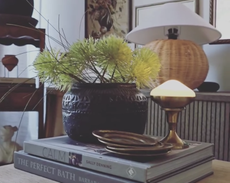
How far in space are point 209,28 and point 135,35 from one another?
32 centimetres

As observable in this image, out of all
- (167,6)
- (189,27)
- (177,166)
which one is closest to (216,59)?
(189,27)

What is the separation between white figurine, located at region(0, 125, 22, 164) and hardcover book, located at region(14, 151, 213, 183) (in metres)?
0.87

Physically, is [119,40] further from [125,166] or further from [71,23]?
[71,23]

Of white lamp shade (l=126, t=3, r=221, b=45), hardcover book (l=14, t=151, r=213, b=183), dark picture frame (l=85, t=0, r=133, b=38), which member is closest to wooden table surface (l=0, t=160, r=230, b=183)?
hardcover book (l=14, t=151, r=213, b=183)

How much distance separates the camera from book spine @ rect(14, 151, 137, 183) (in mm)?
562

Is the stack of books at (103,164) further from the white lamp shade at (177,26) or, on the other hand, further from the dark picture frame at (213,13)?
the dark picture frame at (213,13)

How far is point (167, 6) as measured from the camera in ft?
4.28

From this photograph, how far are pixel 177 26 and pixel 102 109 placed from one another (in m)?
0.79

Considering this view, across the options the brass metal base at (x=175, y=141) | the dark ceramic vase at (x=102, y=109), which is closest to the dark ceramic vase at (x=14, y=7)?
the dark ceramic vase at (x=102, y=109)

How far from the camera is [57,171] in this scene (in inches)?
24.6

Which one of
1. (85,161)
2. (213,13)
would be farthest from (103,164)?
(213,13)

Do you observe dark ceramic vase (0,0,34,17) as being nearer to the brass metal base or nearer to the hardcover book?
the hardcover book

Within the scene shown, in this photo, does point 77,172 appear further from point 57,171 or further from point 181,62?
point 181,62

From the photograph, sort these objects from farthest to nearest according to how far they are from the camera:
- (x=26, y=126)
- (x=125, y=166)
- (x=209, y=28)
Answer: (x=26, y=126) → (x=209, y=28) → (x=125, y=166)
